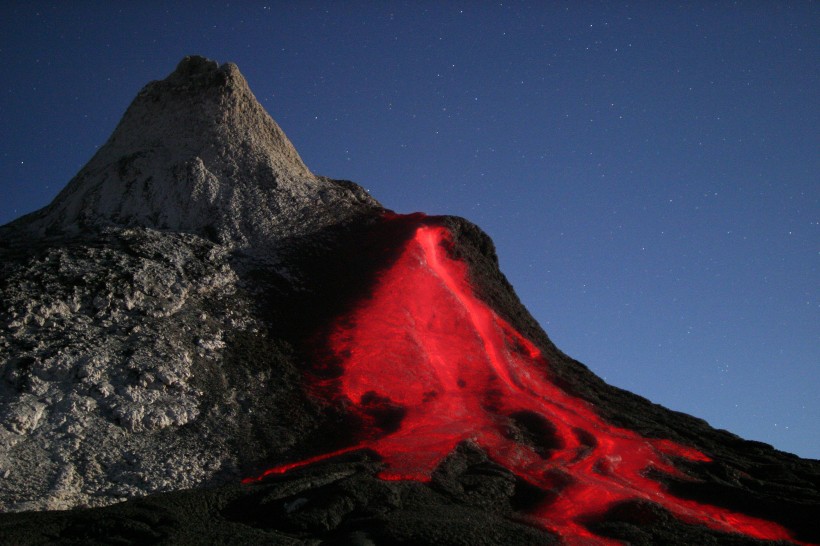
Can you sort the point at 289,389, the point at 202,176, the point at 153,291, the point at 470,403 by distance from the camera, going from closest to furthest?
the point at 289,389 < the point at 153,291 < the point at 470,403 < the point at 202,176

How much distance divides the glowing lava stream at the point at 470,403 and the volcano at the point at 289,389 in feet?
0.20

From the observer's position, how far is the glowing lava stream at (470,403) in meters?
14.0

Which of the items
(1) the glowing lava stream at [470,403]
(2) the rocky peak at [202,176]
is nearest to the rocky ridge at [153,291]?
(2) the rocky peak at [202,176]

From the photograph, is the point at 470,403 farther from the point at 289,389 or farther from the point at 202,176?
the point at 202,176

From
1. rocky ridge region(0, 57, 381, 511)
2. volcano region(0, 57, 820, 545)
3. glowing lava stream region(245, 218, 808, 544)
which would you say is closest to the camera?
volcano region(0, 57, 820, 545)

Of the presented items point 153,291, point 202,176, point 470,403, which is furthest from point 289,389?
point 202,176

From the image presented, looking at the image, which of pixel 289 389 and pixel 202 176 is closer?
pixel 289 389

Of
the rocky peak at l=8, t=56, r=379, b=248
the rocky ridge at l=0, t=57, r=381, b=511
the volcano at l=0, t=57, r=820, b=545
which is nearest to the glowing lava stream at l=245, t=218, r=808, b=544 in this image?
the volcano at l=0, t=57, r=820, b=545

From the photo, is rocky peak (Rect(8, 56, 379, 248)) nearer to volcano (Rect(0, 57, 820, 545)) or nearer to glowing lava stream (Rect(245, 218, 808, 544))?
volcano (Rect(0, 57, 820, 545))

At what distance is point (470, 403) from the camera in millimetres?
17016

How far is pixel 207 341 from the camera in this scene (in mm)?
16266

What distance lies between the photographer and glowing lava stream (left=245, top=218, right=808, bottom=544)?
13953mm

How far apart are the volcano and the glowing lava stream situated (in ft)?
0.20

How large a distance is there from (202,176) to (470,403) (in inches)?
400
